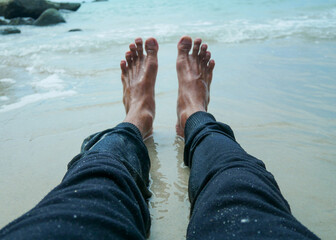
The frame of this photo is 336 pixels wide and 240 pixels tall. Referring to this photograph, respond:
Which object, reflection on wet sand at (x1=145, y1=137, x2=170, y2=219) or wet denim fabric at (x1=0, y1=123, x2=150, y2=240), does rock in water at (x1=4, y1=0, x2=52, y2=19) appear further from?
wet denim fabric at (x1=0, y1=123, x2=150, y2=240)

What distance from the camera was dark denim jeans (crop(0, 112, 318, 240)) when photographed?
584mm

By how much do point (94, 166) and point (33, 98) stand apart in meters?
1.56

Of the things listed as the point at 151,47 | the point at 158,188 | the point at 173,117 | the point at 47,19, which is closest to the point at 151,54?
the point at 151,47

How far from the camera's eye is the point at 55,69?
2.82 metres

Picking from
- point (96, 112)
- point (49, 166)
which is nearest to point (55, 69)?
point (96, 112)

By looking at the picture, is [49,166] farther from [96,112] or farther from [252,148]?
[252,148]

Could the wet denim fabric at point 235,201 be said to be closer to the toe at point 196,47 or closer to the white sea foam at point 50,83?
the toe at point 196,47

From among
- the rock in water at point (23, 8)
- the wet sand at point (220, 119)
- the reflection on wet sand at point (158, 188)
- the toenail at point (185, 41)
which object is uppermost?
the rock in water at point (23, 8)

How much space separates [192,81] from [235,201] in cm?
144

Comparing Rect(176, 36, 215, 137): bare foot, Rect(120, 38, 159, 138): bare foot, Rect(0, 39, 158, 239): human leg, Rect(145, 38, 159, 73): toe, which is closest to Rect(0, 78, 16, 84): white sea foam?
Rect(120, 38, 159, 138): bare foot

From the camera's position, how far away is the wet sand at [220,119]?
1.15 m

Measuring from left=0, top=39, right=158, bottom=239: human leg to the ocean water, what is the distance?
0.79 ft

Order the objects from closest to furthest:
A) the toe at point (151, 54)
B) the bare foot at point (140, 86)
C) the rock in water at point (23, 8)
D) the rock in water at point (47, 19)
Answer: the bare foot at point (140, 86)
the toe at point (151, 54)
the rock in water at point (47, 19)
the rock in water at point (23, 8)

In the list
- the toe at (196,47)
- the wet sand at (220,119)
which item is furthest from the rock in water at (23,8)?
the toe at (196,47)
